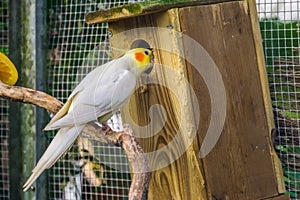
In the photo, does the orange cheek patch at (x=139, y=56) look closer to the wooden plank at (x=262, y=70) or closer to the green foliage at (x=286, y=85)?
Result: the wooden plank at (x=262, y=70)

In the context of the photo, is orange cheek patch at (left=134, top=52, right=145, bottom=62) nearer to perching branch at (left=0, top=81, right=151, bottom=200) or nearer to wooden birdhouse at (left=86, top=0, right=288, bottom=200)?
wooden birdhouse at (left=86, top=0, right=288, bottom=200)

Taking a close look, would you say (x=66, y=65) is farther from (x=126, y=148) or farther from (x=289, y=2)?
(x=126, y=148)

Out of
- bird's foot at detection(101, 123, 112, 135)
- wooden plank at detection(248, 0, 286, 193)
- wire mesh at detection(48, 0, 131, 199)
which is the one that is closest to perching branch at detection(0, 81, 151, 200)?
bird's foot at detection(101, 123, 112, 135)

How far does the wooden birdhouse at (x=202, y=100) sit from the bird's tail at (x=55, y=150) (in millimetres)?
308

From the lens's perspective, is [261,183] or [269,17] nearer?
[261,183]

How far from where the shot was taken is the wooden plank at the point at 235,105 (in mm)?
1931

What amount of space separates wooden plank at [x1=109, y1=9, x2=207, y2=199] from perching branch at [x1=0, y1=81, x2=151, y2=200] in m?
0.23

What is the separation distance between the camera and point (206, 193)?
1925 millimetres

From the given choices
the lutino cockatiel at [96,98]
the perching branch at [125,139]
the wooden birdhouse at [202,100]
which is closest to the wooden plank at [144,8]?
the wooden birdhouse at [202,100]

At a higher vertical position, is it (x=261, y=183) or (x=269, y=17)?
(x=269, y=17)

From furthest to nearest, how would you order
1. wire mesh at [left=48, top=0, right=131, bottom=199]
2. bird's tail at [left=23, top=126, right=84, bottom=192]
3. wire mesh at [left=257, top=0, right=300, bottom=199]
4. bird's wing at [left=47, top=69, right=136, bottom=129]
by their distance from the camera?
wire mesh at [left=48, top=0, right=131, bottom=199] → wire mesh at [left=257, top=0, right=300, bottom=199] → bird's wing at [left=47, top=69, right=136, bottom=129] → bird's tail at [left=23, top=126, right=84, bottom=192]

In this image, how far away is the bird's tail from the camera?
172 centimetres

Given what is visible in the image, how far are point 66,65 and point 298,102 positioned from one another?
100cm

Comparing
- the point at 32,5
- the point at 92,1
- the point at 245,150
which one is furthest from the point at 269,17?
the point at 32,5
